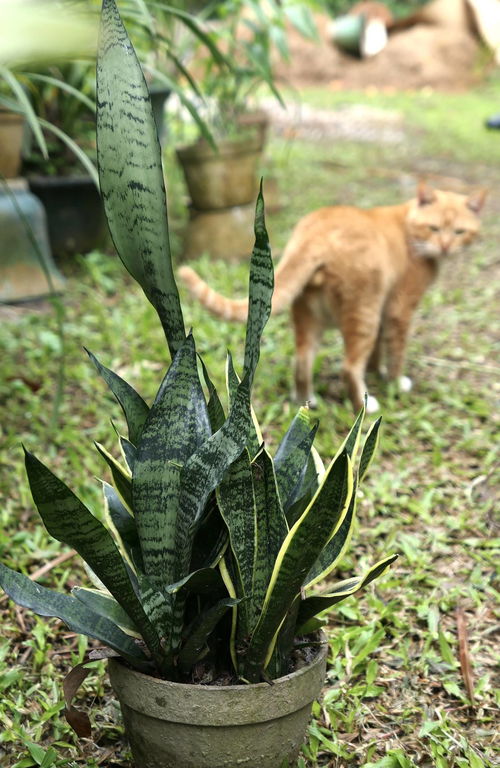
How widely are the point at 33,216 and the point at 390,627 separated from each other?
2.69m

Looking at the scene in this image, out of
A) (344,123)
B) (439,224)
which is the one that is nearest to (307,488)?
(439,224)

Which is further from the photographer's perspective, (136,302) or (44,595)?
(136,302)

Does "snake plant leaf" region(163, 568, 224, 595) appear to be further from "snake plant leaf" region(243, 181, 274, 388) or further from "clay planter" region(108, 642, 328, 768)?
"snake plant leaf" region(243, 181, 274, 388)

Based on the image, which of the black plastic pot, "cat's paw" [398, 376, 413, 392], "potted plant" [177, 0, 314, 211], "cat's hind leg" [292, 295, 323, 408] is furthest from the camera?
"potted plant" [177, 0, 314, 211]

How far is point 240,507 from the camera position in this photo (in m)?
1.28

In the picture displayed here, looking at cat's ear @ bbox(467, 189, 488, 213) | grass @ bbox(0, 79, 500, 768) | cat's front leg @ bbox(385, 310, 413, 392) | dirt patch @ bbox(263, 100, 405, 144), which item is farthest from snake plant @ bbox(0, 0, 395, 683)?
dirt patch @ bbox(263, 100, 405, 144)

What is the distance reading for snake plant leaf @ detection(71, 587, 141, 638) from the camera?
135 centimetres

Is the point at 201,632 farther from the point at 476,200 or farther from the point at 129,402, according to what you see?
the point at 476,200

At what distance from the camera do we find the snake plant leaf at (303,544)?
1.20 metres

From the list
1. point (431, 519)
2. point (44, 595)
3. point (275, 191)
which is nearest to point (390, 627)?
point (431, 519)

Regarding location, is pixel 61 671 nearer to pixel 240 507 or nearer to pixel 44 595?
pixel 44 595

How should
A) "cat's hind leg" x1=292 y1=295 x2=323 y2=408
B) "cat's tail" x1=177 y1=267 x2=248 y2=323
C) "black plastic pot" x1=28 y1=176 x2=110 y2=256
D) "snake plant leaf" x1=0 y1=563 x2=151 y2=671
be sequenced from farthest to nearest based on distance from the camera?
"black plastic pot" x1=28 y1=176 x2=110 y2=256, "cat's hind leg" x1=292 y1=295 x2=323 y2=408, "cat's tail" x1=177 y1=267 x2=248 y2=323, "snake plant leaf" x1=0 y1=563 x2=151 y2=671

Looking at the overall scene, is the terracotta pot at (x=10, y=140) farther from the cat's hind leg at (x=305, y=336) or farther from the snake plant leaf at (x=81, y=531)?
the snake plant leaf at (x=81, y=531)

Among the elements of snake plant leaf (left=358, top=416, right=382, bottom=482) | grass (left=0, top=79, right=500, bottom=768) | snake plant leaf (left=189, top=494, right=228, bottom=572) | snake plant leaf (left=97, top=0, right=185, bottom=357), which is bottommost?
grass (left=0, top=79, right=500, bottom=768)
